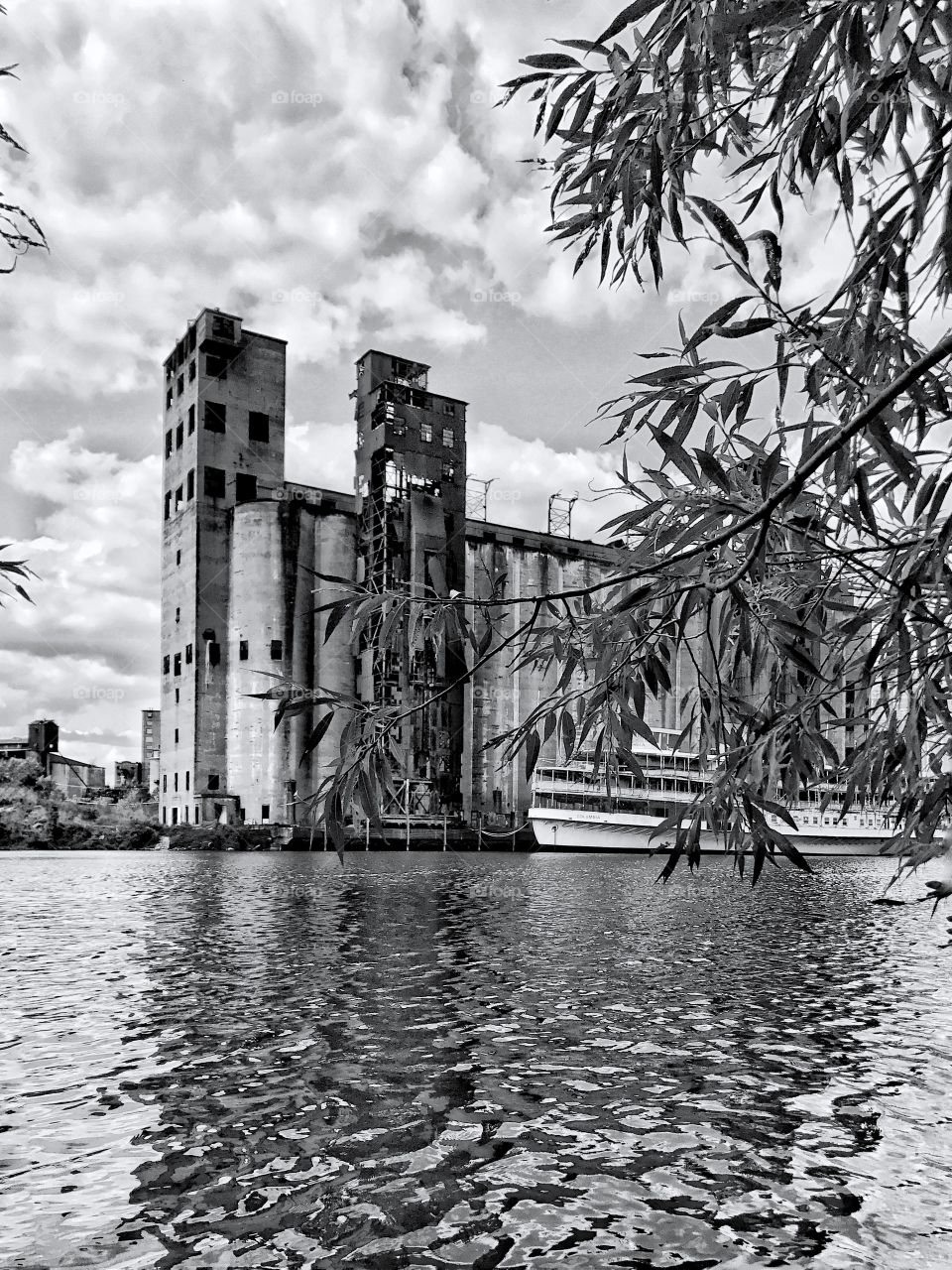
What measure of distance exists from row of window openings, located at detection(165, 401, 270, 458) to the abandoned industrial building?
0.13 metres

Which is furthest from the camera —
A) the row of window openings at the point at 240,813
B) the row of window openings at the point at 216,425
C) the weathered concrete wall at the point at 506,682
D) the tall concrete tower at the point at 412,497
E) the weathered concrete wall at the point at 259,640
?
the weathered concrete wall at the point at 506,682

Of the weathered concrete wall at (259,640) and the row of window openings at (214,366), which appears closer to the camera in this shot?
the weathered concrete wall at (259,640)

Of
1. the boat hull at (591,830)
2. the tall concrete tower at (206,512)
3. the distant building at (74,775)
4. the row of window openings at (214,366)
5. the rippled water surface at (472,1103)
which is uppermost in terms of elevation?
the row of window openings at (214,366)

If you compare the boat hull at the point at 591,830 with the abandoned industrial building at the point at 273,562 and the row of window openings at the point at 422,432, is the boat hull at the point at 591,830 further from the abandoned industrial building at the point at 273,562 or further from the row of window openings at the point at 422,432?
the row of window openings at the point at 422,432

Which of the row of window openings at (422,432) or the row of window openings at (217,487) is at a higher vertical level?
the row of window openings at (422,432)

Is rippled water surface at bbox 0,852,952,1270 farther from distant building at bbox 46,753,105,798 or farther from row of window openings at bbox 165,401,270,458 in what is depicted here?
distant building at bbox 46,753,105,798

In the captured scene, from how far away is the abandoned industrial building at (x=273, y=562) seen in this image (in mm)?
Result: 75125

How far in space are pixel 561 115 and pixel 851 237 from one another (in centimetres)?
145

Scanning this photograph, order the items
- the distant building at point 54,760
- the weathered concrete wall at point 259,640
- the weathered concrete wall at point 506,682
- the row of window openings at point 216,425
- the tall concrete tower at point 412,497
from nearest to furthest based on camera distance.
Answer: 1. the weathered concrete wall at point 259,640
2. the tall concrete tower at point 412,497
3. the row of window openings at point 216,425
4. the weathered concrete wall at point 506,682
5. the distant building at point 54,760

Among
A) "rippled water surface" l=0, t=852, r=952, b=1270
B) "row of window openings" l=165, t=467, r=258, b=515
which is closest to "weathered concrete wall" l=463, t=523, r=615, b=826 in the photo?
"row of window openings" l=165, t=467, r=258, b=515

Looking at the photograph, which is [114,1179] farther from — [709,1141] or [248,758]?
[248,758]

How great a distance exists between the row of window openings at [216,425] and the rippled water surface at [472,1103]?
63.8 meters

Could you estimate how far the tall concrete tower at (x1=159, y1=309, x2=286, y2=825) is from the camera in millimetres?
75438

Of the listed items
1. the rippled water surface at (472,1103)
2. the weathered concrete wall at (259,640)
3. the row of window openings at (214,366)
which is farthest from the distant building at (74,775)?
the rippled water surface at (472,1103)
